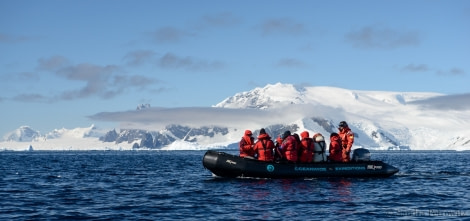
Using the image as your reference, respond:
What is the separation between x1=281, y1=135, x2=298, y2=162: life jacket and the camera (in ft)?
104

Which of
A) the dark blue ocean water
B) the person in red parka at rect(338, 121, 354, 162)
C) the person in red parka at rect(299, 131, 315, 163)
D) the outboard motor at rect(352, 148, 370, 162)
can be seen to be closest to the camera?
the dark blue ocean water

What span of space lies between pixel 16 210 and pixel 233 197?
25.6 ft

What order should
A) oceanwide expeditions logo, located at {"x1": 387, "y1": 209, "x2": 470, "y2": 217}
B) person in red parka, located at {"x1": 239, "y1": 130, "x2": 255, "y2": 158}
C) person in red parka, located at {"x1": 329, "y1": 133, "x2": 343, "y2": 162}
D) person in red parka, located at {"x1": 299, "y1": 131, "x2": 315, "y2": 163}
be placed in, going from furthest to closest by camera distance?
person in red parka, located at {"x1": 329, "y1": 133, "x2": 343, "y2": 162} → person in red parka, located at {"x1": 239, "y1": 130, "x2": 255, "y2": 158} → person in red parka, located at {"x1": 299, "y1": 131, "x2": 315, "y2": 163} → oceanwide expeditions logo, located at {"x1": 387, "y1": 209, "x2": 470, "y2": 217}

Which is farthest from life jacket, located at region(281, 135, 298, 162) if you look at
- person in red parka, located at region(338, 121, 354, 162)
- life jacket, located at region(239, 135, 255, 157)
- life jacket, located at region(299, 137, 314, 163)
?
person in red parka, located at region(338, 121, 354, 162)

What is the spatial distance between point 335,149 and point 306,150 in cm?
193

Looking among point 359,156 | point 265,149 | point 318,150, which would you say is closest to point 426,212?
point 265,149

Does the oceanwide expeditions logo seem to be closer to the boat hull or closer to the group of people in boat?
the boat hull

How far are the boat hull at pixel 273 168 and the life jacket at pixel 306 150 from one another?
42 centimetres

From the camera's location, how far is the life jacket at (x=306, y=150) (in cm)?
3199

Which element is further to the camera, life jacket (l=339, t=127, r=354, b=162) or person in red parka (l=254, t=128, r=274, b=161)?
life jacket (l=339, t=127, r=354, b=162)

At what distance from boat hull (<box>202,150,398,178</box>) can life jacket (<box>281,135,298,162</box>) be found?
0.42 meters

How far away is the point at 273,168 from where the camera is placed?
3128 cm

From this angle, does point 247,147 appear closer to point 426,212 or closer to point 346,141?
point 346,141

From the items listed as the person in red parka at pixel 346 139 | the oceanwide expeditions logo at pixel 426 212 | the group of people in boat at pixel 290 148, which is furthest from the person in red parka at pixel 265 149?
the oceanwide expeditions logo at pixel 426 212
